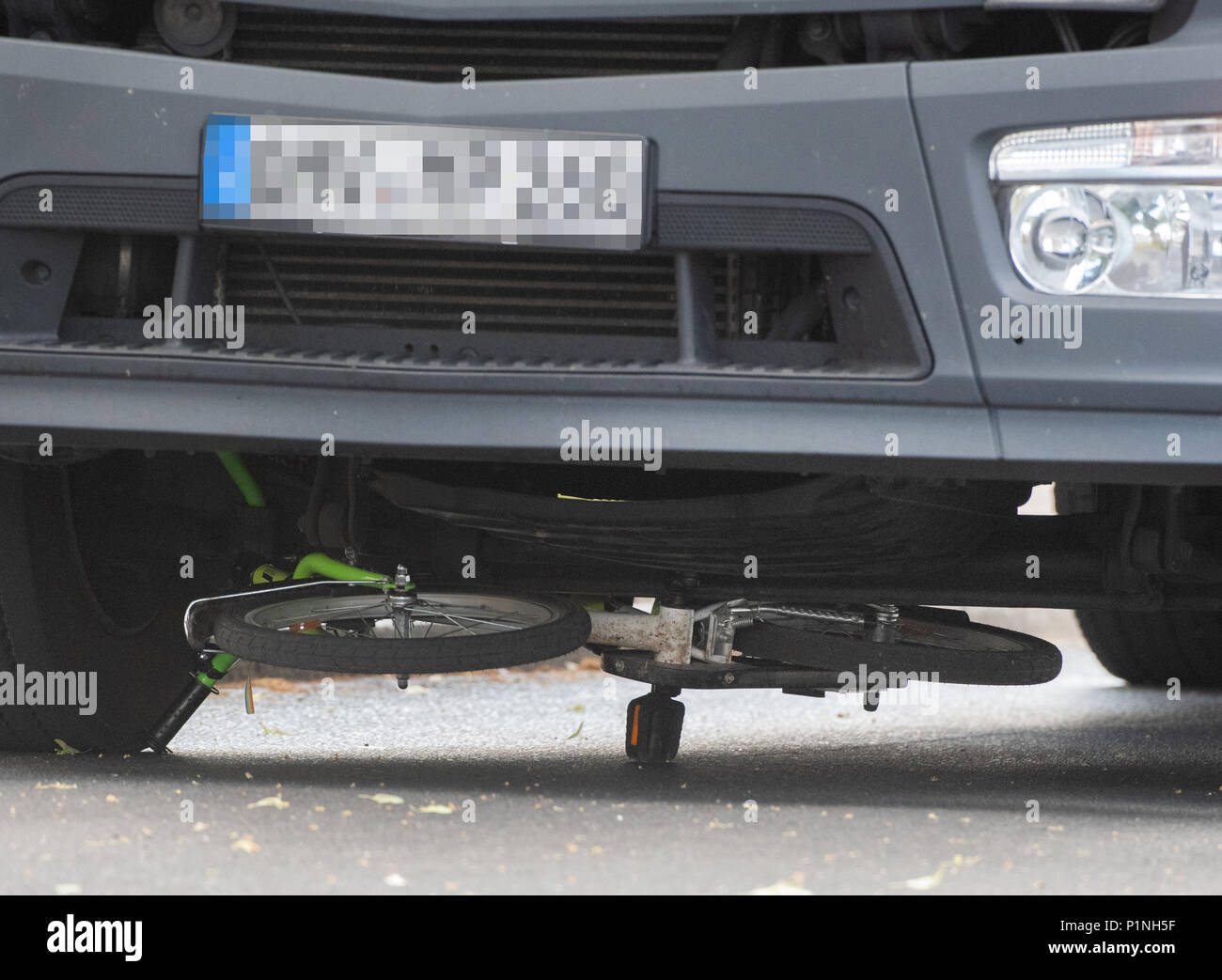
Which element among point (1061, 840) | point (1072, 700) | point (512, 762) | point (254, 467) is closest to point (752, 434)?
point (1061, 840)

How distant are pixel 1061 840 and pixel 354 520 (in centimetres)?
141

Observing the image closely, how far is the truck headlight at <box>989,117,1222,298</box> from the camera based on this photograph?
251cm

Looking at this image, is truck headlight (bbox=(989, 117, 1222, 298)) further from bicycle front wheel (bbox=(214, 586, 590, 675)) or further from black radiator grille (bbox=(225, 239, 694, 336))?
bicycle front wheel (bbox=(214, 586, 590, 675))

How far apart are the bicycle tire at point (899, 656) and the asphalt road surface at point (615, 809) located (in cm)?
24

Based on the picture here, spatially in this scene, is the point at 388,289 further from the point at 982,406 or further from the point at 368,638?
the point at 982,406

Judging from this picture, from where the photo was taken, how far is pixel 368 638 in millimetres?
2994

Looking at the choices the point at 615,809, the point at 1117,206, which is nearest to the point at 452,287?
the point at 615,809

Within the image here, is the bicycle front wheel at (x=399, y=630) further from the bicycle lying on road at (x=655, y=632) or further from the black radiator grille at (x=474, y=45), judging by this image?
the black radiator grille at (x=474, y=45)

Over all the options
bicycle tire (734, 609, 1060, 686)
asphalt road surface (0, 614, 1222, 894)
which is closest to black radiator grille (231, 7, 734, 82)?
bicycle tire (734, 609, 1060, 686)

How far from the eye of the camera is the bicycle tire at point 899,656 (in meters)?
3.17

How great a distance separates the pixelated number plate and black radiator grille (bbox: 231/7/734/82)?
0.19 m

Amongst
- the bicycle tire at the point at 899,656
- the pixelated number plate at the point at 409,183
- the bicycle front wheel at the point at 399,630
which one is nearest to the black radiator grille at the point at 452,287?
the pixelated number plate at the point at 409,183

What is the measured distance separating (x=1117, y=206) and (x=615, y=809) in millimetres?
1299

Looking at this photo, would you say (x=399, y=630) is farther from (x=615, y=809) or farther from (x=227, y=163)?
(x=227, y=163)
